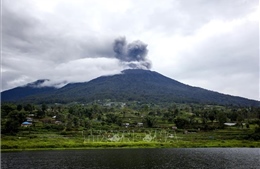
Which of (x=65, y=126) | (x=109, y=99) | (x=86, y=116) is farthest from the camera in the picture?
(x=109, y=99)

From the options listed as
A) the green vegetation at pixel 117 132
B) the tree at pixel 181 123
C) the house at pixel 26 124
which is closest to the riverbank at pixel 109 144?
the green vegetation at pixel 117 132

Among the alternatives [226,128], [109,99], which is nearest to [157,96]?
[109,99]

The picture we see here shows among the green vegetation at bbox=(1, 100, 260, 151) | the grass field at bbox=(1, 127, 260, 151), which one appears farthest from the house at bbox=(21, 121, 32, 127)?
the grass field at bbox=(1, 127, 260, 151)

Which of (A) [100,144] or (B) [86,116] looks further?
(B) [86,116]

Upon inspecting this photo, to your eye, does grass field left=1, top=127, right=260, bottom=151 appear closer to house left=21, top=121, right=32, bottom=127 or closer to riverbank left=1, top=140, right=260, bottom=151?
riverbank left=1, top=140, right=260, bottom=151

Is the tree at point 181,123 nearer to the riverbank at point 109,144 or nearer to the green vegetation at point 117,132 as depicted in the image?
the green vegetation at point 117,132

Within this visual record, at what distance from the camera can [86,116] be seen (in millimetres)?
116750

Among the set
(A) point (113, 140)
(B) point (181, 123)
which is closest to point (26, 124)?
(A) point (113, 140)

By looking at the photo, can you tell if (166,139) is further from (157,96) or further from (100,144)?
(157,96)

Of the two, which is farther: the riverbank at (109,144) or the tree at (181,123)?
the tree at (181,123)

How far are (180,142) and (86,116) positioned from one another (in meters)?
53.9

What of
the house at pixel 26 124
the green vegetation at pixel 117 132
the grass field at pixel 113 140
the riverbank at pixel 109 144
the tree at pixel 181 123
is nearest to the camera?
the riverbank at pixel 109 144

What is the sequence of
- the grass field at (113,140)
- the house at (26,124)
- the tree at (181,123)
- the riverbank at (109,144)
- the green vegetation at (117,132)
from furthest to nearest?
the tree at (181,123), the house at (26,124), the green vegetation at (117,132), the grass field at (113,140), the riverbank at (109,144)

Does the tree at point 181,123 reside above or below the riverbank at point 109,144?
above
